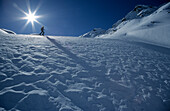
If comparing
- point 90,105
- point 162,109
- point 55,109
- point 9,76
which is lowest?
point 162,109

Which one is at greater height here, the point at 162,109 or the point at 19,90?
the point at 19,90

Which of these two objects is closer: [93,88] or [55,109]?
[55,109]

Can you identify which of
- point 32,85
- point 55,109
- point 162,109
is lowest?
point 162,109

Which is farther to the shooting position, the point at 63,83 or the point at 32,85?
the point at 63,83

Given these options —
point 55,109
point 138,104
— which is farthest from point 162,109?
point 55,109

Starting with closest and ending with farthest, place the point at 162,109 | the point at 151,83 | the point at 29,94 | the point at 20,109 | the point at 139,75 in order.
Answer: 1. the point at 20,109
2. the point at 29,94
3. the point at 162,109
4. the point at 151,83
5. the point at 139,75

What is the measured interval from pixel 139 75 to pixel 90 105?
10.1ft

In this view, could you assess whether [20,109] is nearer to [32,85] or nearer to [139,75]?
[32,85]

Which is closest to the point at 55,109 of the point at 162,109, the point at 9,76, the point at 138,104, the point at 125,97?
the point at 9,76

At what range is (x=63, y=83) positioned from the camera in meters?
3.00

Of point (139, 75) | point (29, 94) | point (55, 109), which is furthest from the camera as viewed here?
point (139, 75)

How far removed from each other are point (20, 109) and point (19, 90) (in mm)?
634

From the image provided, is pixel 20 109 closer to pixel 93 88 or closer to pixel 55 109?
pixel 55 109

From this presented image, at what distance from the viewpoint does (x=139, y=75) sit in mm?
4160
